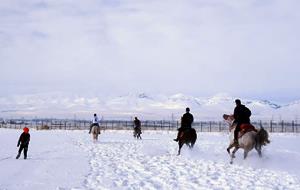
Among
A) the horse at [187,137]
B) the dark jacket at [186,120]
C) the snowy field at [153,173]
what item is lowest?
the snowy field at [153,173]

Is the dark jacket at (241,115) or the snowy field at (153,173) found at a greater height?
the dark jacket at (241,115)

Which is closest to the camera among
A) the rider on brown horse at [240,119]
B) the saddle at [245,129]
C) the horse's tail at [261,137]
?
the horse's tail at [261,137]

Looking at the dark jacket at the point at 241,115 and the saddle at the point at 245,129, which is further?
the dark jacket at the point at 241,115

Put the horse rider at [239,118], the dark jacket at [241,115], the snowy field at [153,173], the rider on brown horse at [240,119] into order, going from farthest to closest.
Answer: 1. the dark jacket at [241,115]
2. the horse rider at [239,118]
3. the rider on brown horse at [240,119]
4. the snowy field at [153,173]

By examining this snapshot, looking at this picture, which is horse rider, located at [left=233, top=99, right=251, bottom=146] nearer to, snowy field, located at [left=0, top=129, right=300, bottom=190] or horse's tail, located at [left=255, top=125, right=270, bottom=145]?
horse's tail, located at [left=255, top=125, right=270, bottom=145]

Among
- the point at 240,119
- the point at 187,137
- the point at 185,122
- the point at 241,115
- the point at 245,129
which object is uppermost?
the point at 241,115

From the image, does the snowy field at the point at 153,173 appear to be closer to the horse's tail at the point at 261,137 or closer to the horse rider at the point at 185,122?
the horse's tail at the point at 261,137

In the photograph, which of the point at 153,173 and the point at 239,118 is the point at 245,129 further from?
the point at 153,173

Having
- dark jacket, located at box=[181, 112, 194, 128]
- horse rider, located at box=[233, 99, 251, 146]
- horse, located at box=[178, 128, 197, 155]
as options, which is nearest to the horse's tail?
horse rider, located at box=[233, 99, 251, 146]

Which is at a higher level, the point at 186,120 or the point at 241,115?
the point at 241,115

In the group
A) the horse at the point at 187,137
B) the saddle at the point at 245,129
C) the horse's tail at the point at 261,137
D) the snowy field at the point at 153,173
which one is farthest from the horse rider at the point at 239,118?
the horse at the point at 187,137

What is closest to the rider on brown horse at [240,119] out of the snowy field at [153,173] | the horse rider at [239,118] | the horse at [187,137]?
the horse rider at [239,118]

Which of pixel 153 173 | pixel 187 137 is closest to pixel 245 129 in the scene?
pixel 187 137

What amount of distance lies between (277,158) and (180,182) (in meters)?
6.17
